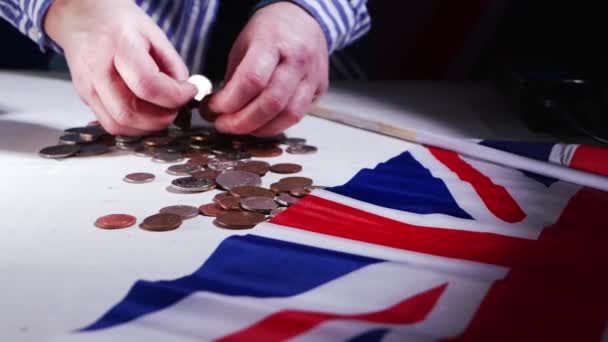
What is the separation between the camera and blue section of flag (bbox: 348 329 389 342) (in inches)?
18.1

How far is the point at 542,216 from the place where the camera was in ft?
2.37

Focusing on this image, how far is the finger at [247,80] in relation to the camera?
2.89 feet

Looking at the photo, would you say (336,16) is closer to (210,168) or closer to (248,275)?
(210,168)

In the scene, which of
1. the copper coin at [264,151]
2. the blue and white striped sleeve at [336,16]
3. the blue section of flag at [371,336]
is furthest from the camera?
the blue and white striped sleeve at [336,16]

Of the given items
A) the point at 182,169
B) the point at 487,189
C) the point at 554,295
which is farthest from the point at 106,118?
the point at 554,295

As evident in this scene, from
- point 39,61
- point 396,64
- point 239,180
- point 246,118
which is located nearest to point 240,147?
point 246,118

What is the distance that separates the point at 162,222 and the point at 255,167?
0.76 feet

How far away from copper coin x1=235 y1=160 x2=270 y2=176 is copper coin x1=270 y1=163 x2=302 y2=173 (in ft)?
0.03

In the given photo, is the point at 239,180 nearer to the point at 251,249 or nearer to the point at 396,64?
the point at 251,249

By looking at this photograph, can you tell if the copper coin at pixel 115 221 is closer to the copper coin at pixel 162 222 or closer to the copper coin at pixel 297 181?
the copper coin at pixel 162 222

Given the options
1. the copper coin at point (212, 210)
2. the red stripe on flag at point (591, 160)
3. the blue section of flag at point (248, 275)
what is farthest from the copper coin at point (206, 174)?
the red stripe on flag at point (591, 160)

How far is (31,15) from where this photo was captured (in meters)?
1.04

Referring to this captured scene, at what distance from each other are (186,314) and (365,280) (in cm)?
17

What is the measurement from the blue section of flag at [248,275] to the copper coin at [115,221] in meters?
0.12
